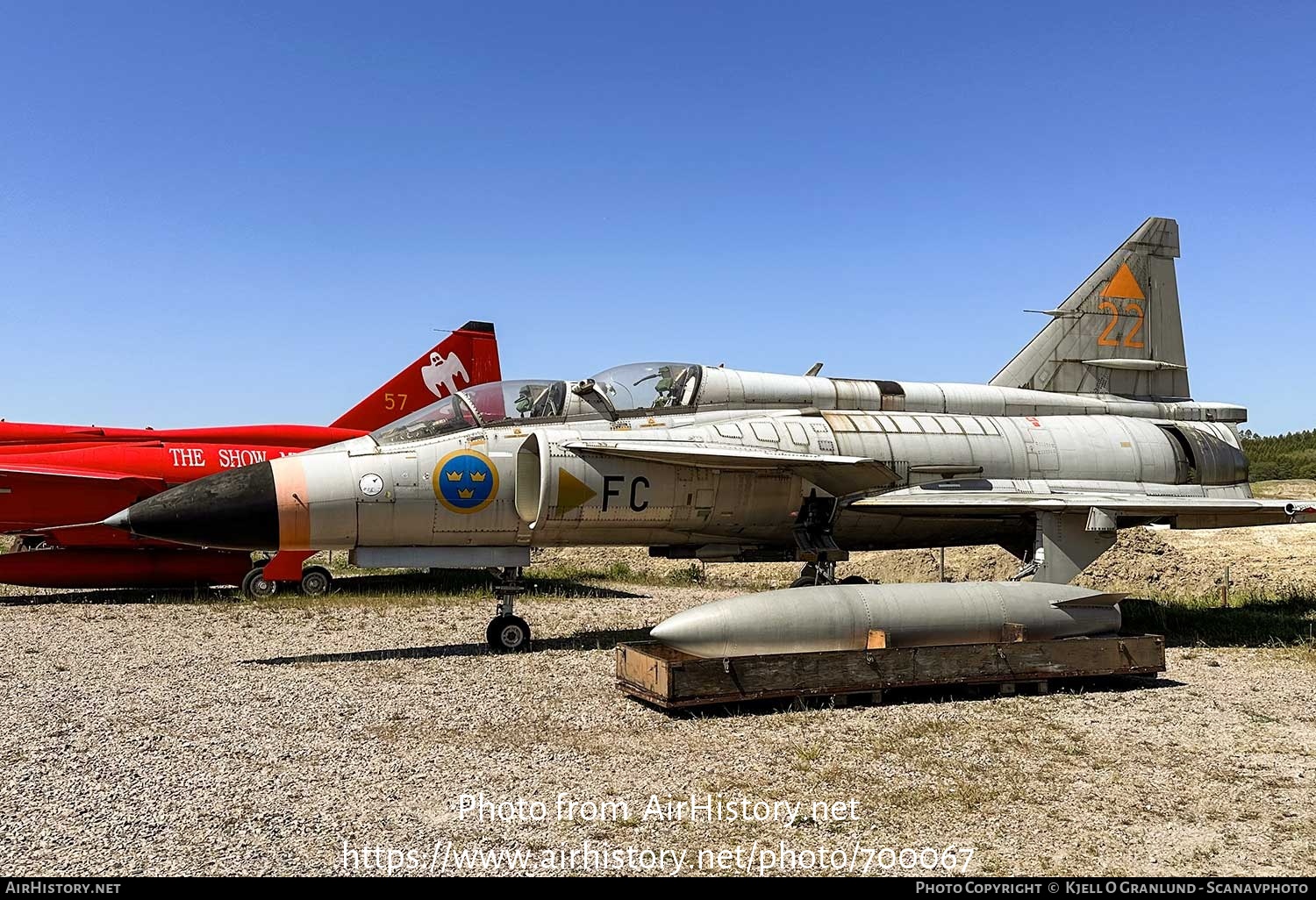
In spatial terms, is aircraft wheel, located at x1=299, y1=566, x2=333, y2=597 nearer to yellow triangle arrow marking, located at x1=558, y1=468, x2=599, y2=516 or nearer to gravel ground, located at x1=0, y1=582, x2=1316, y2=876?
A: gravel ground, located at x1=0, y1=582, x2=1316, y2=876

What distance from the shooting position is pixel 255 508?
31.7 feet

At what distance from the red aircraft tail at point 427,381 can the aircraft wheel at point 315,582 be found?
4329 millimetres

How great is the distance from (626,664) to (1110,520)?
6.22 metres

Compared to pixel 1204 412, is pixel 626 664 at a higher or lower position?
lower

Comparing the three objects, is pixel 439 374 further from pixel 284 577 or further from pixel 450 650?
pixel 450 650

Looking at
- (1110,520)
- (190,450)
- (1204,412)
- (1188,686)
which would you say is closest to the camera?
(1188,686)

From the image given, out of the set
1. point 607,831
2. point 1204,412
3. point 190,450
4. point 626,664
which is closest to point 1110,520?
point 1204,412

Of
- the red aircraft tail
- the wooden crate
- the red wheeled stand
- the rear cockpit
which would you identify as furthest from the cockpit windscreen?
the red aircraft tail

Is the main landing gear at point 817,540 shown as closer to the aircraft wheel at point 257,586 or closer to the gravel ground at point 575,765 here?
the gravel ground at point 575,765

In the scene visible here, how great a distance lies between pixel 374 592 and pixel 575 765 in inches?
442

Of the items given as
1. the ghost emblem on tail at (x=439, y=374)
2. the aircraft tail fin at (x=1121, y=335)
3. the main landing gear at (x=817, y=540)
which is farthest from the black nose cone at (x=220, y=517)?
the ghost emblem on tail at (x=439, y=374)

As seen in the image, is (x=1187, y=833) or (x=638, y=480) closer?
(x=1187, y=833)
